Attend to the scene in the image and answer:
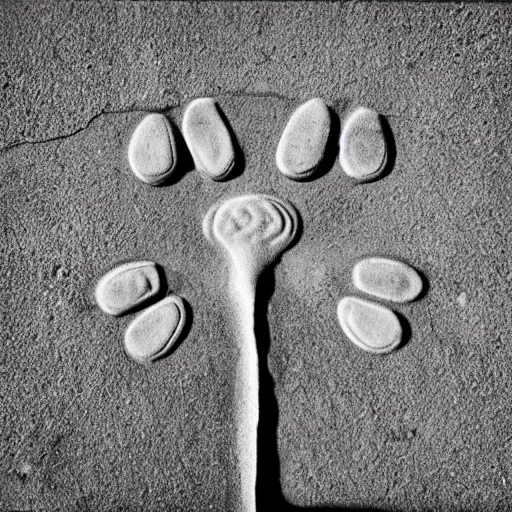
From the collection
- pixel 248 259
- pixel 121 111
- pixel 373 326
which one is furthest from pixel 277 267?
pixel 121 111

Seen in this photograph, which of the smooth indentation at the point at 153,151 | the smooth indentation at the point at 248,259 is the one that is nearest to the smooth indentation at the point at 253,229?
the smooth indentation at the point at 248,259

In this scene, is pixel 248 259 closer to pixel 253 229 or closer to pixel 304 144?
pixel 253 229

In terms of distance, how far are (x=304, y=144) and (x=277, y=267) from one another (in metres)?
0.21

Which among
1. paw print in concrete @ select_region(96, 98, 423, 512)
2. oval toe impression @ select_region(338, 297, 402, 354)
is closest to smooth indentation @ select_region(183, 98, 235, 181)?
paw print in concrete @ select_region(96, 98, 423, 512)

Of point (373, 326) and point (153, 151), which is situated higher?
point (153, 151)

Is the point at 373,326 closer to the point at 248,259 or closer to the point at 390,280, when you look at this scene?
the point at 390,280

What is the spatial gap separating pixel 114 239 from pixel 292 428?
0.44m

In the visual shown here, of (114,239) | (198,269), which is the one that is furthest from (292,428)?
(114,239)

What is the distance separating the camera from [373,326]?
807 millimetres

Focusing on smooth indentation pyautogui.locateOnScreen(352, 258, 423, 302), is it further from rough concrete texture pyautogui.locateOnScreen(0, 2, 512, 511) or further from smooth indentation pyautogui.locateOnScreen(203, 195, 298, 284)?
smooth indentation pyautogui.locateOnScreen(203, 195, 298, 284)

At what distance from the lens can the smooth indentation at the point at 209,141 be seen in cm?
81

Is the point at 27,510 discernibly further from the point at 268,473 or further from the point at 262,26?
the point at 262,26

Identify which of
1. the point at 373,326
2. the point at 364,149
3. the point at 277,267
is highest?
the point at 364,149

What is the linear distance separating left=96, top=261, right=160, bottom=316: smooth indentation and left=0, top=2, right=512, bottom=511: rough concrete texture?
29mm
